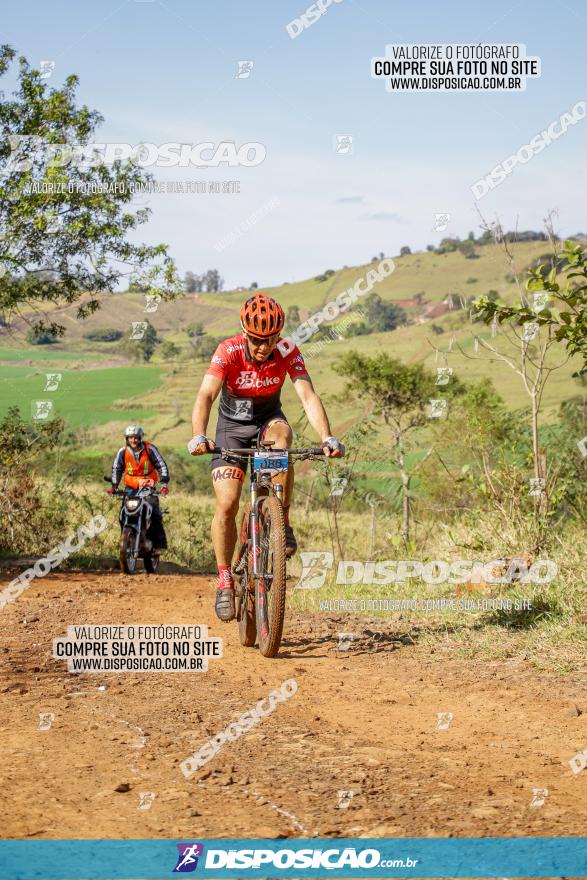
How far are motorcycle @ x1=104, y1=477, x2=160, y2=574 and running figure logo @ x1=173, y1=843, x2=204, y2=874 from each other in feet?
35.8

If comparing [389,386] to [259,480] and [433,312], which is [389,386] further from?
[433,312]

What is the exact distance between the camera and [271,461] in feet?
23.9

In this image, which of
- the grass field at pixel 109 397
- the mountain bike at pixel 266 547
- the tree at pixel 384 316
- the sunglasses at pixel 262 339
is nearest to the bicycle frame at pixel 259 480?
the mountain bike at pixel 266 547

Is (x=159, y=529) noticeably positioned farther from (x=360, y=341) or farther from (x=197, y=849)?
(x=360, y=341)

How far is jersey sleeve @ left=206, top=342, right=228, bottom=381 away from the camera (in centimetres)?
762

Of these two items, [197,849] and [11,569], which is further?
[11,569]

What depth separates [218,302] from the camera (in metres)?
95.9

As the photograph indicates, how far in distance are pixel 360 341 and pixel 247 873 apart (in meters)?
86.0

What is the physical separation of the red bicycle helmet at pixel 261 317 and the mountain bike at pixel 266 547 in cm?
84

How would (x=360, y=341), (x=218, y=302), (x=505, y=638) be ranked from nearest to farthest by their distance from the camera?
(x=505, y=638)
(x=360, y=341)
(x=218, y=302)

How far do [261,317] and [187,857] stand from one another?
4.46 m

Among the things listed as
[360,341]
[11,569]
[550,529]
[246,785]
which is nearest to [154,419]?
[360,341]

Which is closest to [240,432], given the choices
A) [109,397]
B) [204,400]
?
[204,400]

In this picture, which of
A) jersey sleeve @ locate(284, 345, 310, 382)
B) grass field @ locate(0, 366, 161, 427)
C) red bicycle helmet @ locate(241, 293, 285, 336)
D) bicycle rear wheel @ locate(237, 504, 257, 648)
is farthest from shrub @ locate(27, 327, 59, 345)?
grass field @ locate(0, 366, 161, 427)
